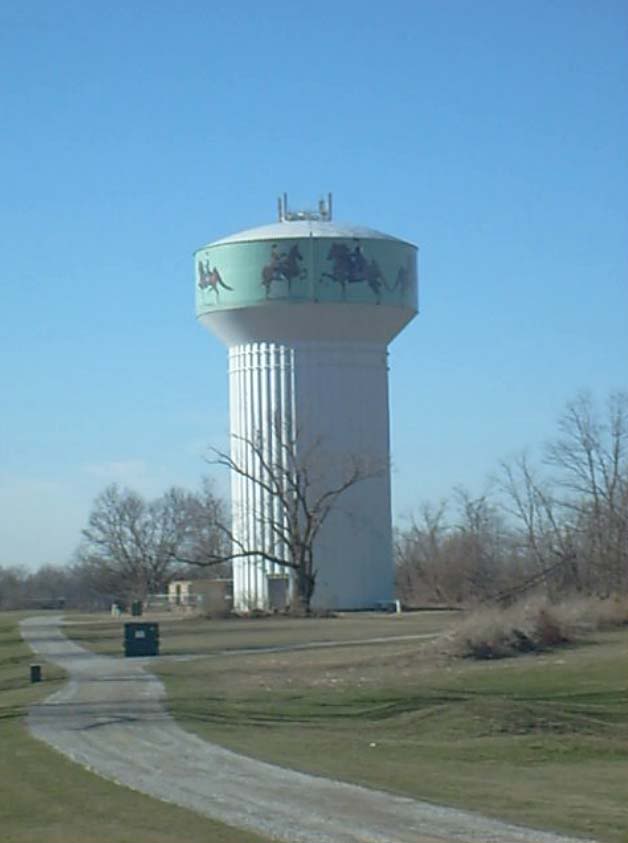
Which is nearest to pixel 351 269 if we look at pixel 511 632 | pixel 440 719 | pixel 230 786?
pixel 511 632

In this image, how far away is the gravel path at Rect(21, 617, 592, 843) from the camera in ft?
41.7

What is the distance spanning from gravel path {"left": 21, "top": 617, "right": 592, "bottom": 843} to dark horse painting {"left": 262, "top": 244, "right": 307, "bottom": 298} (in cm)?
3007

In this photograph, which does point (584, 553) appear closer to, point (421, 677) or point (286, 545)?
→ point (286, 545)

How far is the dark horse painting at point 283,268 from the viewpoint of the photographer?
183 ft

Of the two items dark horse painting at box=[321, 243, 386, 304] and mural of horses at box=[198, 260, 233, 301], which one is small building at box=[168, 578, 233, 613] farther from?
dark horse painting at box=[321, 243, 386, 304]

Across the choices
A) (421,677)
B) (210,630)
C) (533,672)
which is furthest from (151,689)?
(210,630)

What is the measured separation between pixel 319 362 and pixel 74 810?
44009 millimetres

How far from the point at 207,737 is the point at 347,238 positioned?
37099mm

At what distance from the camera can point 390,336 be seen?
58.6m

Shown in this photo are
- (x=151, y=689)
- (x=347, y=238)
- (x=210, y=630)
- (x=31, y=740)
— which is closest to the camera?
(x=31, y=740)

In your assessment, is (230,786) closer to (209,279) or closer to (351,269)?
(351,269)

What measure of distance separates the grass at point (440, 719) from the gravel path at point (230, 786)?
532 millimetres

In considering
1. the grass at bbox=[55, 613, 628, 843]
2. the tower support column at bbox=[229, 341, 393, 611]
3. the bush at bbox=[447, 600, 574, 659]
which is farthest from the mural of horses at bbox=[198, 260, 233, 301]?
the bush at bbox=[447, 600, 574, 659]

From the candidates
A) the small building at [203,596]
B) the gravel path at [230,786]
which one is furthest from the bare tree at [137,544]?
the gravel path at [230,786]
